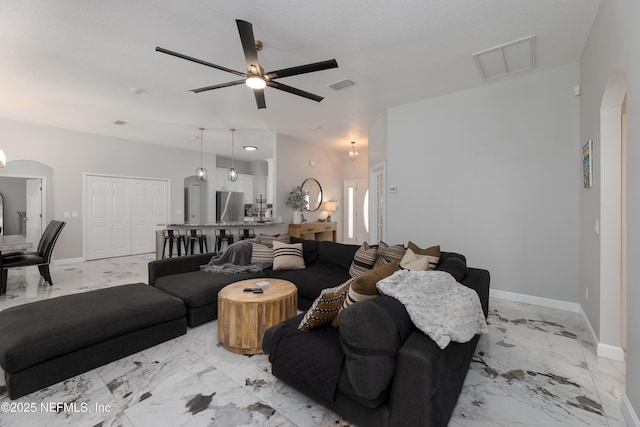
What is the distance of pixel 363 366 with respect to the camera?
4.49ft

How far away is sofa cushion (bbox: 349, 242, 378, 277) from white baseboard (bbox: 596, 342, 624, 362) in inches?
79.7

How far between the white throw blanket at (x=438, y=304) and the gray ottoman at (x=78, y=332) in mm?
2079

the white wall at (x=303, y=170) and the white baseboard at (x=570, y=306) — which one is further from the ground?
the white wall at (x=303, y=170)

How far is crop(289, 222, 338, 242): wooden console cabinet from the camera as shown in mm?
6707

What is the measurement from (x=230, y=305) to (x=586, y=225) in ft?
12.2

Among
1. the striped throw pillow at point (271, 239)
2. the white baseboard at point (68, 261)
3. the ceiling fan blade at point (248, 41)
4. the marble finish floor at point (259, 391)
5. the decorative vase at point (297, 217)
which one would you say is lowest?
the marble finish floor at point (259, 391)

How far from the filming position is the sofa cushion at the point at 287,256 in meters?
3.73

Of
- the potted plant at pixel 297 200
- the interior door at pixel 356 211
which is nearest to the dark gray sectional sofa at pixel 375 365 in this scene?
the potted plant at pixel 297 200

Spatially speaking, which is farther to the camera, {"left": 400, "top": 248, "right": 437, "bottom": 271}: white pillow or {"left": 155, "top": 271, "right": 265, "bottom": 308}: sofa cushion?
{"left": 155, "top": 271, "right": 265, "bottom": 308}: sofa cushion

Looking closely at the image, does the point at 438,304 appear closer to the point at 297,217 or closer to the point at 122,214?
the point at 297,217

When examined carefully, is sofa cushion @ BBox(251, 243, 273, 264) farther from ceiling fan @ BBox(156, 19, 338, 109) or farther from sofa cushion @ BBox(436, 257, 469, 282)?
sofa cushion @ BBox(436, 257, 469, 282)

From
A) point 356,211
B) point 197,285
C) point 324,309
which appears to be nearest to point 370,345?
point 324,309

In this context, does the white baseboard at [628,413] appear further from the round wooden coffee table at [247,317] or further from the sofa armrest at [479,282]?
the round wooden coffee table at [247,317]

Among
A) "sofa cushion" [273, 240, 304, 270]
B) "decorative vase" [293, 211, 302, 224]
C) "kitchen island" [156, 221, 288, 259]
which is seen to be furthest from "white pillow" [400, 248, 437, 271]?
"decorative vase" [293, 211, 302, 224]
